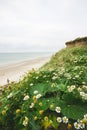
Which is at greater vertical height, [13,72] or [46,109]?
[46,109]

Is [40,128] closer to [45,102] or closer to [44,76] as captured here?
[45,102]

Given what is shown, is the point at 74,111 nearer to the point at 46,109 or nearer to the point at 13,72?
the point at 46,109

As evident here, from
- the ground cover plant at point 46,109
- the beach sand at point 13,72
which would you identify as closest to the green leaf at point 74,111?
the ground cover plant at point 46,109

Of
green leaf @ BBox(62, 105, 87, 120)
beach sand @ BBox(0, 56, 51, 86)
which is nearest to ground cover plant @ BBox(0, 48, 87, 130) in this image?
green leaf @ BBox(62, 105, 87, 120)

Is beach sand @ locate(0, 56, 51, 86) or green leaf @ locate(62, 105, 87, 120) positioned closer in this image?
green leaf @ locate(62, 105, 87, 120)

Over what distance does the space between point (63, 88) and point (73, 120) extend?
0.66 meters

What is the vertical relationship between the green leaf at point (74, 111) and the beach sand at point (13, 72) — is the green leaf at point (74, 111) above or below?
above

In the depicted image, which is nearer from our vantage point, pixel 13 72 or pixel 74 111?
pixel 74 111

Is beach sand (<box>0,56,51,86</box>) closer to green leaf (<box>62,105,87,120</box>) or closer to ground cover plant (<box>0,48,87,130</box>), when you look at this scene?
ground cover plant (<box>0,48,87,130</box>)

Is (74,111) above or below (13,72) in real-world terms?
above

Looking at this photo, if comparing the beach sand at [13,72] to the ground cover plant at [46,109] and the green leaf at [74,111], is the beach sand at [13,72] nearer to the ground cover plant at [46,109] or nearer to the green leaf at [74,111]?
the ground cover plant at [46,109]

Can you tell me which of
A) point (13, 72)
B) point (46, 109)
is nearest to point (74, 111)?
point (46, 109)

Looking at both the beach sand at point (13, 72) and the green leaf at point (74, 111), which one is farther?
the beach sand at point (13, 72)

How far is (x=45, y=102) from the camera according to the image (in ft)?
10.5
